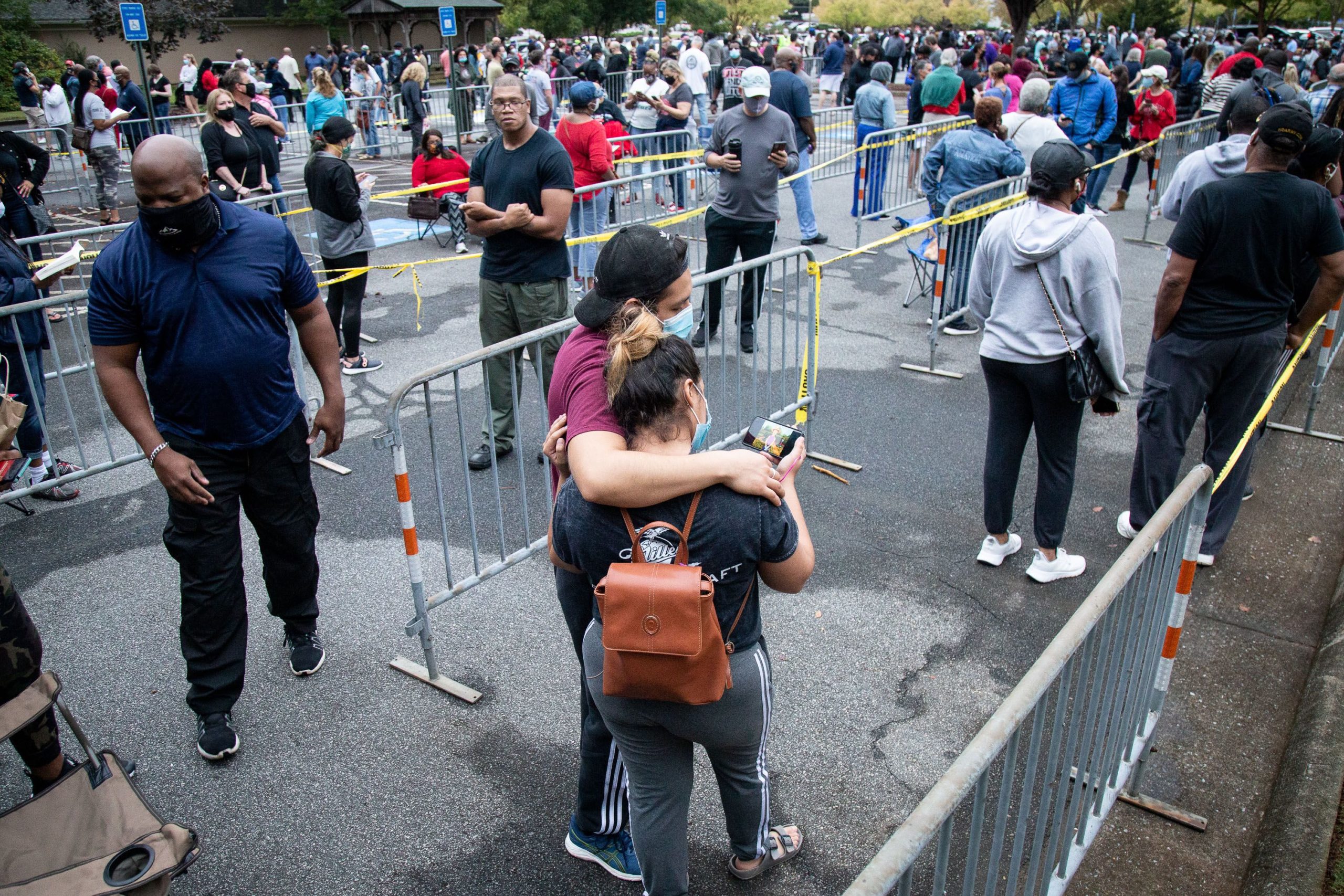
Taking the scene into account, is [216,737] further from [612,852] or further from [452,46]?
[452,46]

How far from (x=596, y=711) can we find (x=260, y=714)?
1.81 m

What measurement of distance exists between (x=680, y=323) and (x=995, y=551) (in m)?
2.63

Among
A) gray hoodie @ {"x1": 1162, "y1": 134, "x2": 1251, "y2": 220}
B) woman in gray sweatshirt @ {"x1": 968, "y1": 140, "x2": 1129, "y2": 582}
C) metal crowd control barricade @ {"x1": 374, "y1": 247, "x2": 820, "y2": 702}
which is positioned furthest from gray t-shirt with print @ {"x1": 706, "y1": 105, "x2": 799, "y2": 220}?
woman in gray sweatshirt @ {"x1": 968, "y1": 140, "x2": 1129, "y2": 582}

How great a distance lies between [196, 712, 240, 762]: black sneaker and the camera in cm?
358

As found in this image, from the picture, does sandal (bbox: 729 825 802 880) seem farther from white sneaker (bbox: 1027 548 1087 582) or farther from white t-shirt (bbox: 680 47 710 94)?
white t-shirt (bbox: 680 47 710 94)

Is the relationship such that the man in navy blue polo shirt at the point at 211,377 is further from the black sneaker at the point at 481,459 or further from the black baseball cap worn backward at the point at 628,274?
the black sneaker at the point at 481,459

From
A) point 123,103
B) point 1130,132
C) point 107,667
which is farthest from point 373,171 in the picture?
point 107,667

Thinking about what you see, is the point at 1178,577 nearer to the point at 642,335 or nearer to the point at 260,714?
the point at 642,335

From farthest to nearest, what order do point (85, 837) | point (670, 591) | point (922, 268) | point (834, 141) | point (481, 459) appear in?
point (834, 141) → point (922, 268) → point (481, 459) → point (85, 837) → point (670, 591)

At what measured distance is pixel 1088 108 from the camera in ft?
37.5

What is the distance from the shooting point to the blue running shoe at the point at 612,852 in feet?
10.0

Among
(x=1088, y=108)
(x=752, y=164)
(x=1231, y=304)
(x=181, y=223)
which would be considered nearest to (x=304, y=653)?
(x=181, y=223)

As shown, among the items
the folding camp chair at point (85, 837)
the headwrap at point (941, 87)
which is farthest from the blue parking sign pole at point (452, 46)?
the folding camp chair at point (85, 837)

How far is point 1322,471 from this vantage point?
19.4 ft
